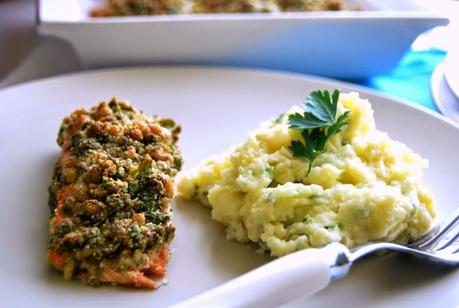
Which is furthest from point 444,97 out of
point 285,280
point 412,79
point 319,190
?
point 285,280

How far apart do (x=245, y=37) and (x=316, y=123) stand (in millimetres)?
1303

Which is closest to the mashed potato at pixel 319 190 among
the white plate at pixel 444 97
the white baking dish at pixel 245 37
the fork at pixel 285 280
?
the fork at pixel 285 280

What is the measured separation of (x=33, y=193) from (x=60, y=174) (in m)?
0.19

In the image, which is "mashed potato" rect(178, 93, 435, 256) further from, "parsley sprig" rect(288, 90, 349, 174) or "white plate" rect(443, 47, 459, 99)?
"white plate" rect(443, 47, 459, 99)

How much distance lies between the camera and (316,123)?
2.65m

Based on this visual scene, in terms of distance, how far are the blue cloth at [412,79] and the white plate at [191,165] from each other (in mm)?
515

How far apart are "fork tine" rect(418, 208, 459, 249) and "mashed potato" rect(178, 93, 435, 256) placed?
0.05m

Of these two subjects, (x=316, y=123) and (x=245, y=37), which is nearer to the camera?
(x=316, y=123)

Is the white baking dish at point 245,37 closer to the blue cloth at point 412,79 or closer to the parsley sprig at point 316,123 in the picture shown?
the blue cloth at point 412,79

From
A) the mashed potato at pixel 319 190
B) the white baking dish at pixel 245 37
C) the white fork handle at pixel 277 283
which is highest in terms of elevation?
the white baking dish at pixel 245 37

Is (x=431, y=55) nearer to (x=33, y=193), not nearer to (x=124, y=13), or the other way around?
(x=124, y=13)

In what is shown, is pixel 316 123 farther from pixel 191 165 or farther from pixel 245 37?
pixel 245 37

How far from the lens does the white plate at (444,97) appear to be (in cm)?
342

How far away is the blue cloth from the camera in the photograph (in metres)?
3.88
